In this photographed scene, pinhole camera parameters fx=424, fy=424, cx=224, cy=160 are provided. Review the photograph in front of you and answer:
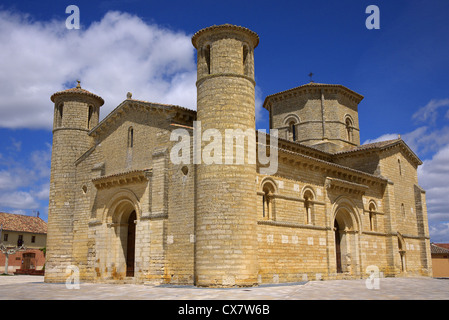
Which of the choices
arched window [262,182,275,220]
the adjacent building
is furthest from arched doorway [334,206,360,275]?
the adjacent building

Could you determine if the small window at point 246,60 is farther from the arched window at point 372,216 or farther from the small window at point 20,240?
the small window at point 20,240

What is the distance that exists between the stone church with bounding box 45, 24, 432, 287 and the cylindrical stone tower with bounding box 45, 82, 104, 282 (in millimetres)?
55

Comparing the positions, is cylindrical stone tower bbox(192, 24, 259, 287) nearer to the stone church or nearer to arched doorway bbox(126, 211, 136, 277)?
the stone church

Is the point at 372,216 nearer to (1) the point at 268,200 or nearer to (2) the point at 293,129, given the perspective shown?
(2) the point at 293,129

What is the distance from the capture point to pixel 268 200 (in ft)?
60.2

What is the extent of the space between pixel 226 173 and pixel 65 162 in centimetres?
1086

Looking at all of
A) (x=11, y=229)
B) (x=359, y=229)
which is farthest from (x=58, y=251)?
(x=11, y=229)

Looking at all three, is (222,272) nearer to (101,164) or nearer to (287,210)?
(287,210)

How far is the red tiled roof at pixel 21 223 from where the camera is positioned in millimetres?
47806

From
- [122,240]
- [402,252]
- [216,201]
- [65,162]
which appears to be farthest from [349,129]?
[65,162]

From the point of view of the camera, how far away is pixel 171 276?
17.1 meters

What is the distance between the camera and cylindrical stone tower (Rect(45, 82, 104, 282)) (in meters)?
21.6

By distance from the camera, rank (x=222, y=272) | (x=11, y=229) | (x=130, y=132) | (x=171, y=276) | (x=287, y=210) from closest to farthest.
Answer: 1. (x=222, y=272)
2. (x=171, y=276)
3. (x=287, y=210)
4. (x=130, y=132)
5. (x=11, y=229)
